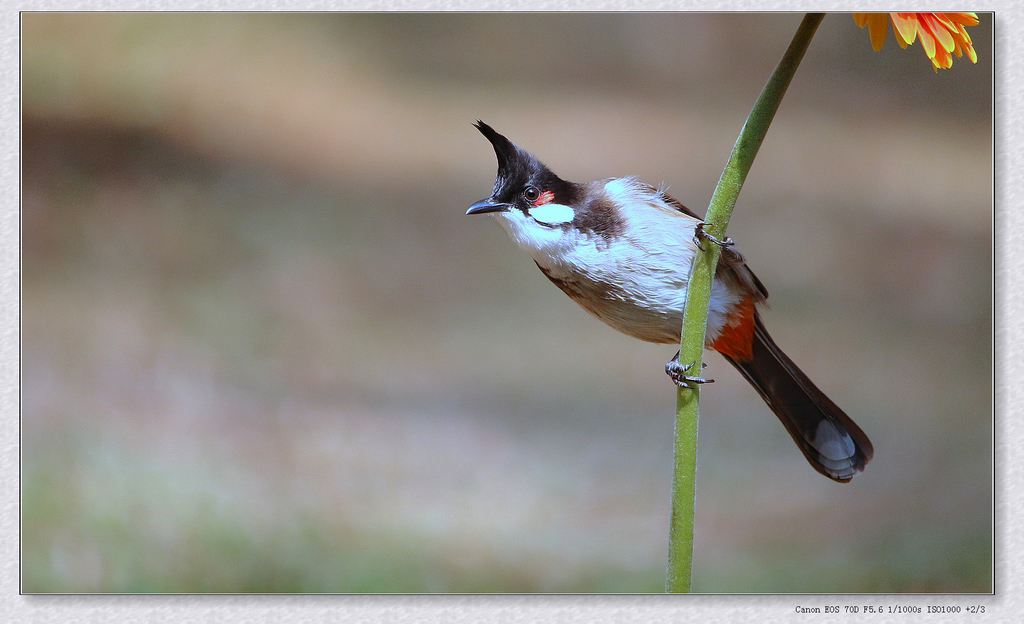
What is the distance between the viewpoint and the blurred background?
150cm

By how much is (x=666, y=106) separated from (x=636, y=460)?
0.83 metres

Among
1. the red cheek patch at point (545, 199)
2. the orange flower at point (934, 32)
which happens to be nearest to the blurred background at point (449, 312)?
the red cheek patch at point (545, 199)

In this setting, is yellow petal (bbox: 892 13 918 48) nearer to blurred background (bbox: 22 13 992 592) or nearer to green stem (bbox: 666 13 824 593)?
green stem (bbox: 666 13 824 593)

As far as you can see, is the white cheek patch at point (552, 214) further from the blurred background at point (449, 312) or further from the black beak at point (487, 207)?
the blurred background at point (449, 312)

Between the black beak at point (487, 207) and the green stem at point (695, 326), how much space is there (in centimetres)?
33

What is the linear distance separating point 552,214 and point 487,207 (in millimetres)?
93

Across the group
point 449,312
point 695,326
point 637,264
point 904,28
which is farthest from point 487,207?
point 449,312

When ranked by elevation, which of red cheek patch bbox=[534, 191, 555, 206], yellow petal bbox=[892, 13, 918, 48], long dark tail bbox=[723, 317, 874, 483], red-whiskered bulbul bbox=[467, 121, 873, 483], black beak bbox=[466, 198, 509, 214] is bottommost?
long dark tail bbox=[723, 317, 874, 483]

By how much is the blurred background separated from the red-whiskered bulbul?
32cm

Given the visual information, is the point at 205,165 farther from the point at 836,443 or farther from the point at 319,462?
the point at 836,443

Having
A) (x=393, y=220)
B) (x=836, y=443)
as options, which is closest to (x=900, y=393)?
(x=836, y=443)

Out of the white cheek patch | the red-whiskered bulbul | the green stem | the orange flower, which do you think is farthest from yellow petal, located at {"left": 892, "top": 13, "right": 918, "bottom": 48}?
the white cheek patch

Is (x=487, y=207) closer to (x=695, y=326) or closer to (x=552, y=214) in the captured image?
(x=552, y=214)

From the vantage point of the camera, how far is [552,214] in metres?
1.04
